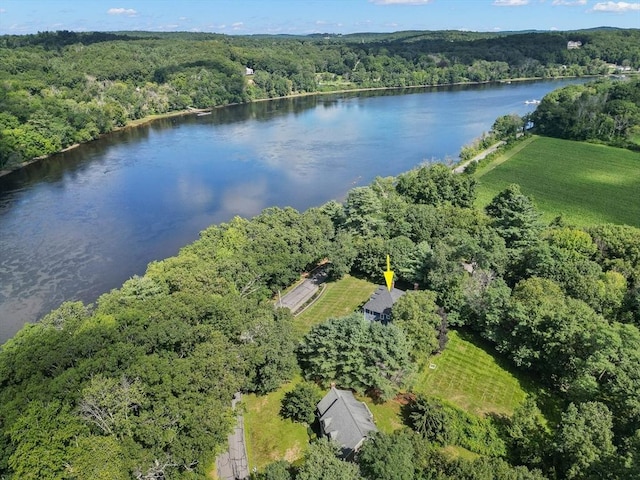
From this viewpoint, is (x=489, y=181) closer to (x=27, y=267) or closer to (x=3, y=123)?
(x=27, y=267)

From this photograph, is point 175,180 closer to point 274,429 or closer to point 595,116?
point 274,429

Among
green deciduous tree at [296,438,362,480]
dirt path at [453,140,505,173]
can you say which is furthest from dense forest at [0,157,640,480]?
dirt path at [453,140,505,173]

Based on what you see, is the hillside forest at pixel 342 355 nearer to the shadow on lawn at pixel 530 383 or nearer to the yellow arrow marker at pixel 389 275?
the shadow on lawn at pixel 530 383

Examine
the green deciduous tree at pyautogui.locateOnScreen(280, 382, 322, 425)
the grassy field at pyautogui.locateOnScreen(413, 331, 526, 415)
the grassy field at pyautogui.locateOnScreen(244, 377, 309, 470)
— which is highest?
the green deciduous tree at pyautogui.locateOnScreen(280, 382, 322, 425)

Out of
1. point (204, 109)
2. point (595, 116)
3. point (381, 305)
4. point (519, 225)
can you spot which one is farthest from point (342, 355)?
point (204, 109)

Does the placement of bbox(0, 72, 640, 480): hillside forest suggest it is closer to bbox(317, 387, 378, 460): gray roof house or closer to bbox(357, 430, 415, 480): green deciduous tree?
bbox(357, 430, 415, 480): green deciduous tree

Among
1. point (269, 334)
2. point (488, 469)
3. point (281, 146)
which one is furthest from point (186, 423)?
point (281, 146)
